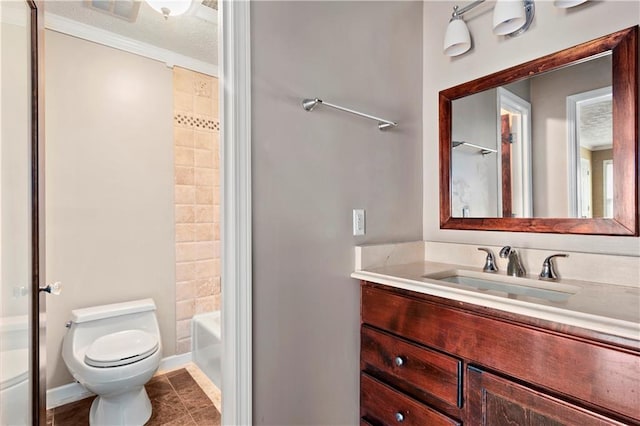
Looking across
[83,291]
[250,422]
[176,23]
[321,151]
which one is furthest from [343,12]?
[83,291]

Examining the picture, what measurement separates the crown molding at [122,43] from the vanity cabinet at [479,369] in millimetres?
2229

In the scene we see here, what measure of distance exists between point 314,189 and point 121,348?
156 centimetres

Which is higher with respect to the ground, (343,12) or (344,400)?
(343,12)

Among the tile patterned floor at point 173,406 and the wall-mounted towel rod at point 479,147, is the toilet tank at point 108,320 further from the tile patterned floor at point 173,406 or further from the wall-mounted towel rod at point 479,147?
the wall-mounted towel rod at point 479,147

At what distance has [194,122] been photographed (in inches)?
100

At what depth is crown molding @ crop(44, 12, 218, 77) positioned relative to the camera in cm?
196

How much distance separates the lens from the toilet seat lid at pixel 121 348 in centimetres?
168

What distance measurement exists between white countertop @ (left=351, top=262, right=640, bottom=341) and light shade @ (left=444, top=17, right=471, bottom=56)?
107 cm

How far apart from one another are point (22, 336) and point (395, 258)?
1.42 m

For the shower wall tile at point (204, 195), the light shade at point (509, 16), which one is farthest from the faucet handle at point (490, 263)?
the shower wall tile at point (204, 195)

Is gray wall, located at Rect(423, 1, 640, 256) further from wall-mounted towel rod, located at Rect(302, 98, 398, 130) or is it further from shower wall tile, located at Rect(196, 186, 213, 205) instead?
shower wall tile, located at Rect(196, 186, 213, 205)

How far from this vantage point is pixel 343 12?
134 cm

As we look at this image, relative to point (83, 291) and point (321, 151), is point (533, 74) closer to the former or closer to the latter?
point (321, 151)

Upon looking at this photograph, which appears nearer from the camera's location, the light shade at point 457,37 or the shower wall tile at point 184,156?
the light shade at point 457,37
